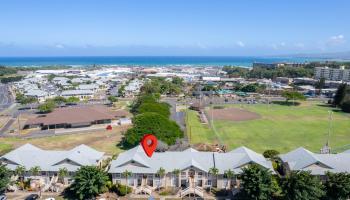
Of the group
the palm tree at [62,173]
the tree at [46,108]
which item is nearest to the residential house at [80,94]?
the tree at [46,108]

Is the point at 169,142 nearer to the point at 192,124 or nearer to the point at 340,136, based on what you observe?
the point at 192,124

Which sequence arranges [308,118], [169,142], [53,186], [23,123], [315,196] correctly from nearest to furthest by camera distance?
[315,196] → [53,186] → [169,142] → [23,123] → [308,118]

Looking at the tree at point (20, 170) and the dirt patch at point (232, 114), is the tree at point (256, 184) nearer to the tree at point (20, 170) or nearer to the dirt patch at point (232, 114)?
the tree at point (20, 170)

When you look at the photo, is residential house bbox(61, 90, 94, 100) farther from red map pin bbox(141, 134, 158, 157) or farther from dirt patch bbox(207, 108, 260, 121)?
red map pin bbox(141, 134, 158, 157)

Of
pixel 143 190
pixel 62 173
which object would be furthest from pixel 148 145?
pixel 62 173

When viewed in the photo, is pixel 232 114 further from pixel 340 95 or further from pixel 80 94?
pixel 80 94

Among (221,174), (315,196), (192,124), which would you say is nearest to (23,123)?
(192,124)

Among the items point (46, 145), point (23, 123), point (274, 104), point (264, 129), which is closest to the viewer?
point (46, 145)
